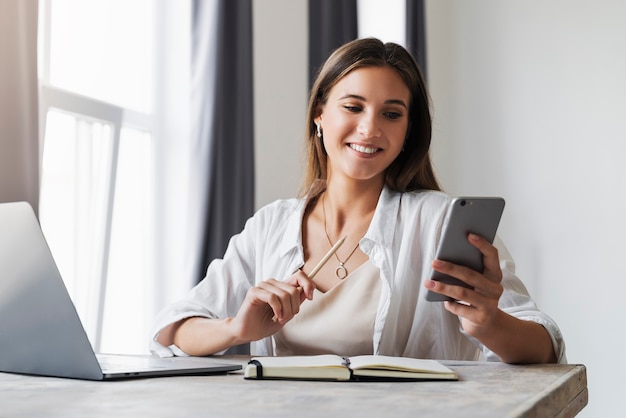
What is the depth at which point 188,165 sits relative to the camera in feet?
9.37

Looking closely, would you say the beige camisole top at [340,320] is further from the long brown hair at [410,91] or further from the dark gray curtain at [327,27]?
the dark gray curtain at [327,27]

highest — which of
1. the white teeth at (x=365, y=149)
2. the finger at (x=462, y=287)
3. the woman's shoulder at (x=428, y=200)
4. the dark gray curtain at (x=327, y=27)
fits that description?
the dark gray curtain at (x=327, y=27)

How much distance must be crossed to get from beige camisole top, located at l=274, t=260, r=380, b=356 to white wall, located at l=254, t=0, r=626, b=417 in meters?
2.61

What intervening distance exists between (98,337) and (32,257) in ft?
5.07

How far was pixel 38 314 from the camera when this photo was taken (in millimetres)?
1149

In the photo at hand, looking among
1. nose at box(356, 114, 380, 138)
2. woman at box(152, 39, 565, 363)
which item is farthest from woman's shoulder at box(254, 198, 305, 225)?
nose at box(356, 114, 380, 138)

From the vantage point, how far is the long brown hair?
1969 mm

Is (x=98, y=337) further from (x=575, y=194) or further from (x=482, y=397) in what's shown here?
Answer: (x=575, y=194)

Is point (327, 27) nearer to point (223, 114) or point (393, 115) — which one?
point (223, 114)

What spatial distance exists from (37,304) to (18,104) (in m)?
0.89

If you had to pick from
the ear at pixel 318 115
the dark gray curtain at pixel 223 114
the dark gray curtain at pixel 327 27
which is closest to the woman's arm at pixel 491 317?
the ear at pixel 318 115

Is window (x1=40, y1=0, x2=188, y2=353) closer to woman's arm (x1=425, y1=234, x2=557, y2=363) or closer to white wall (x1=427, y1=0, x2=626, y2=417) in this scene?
woman's arm (x1=425, y1=234, x2=557, y2=363)

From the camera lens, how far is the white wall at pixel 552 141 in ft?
13.3

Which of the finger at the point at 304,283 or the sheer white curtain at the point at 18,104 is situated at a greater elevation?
the sheer white curtain at the point at 18,104
